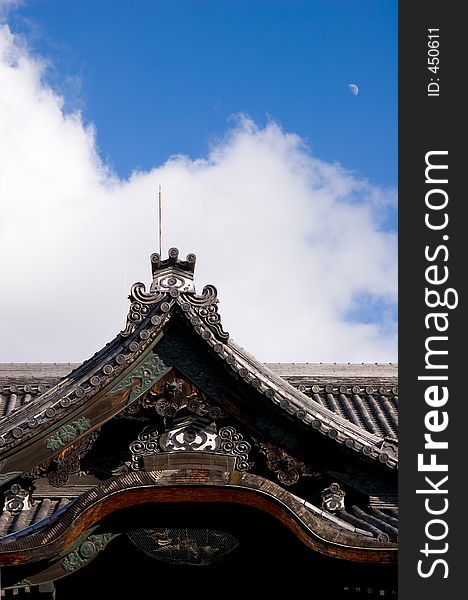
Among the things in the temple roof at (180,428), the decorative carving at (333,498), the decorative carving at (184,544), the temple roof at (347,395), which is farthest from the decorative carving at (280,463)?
the temple roof at (347,395)

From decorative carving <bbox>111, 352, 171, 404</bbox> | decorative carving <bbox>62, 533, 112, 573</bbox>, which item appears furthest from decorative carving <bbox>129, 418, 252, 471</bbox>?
decorative carving <bbox>62, 533, 112, 573</bbox>

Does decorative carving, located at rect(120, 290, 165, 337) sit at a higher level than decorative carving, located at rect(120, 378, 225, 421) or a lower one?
higher

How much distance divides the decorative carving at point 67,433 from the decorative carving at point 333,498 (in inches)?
95.7

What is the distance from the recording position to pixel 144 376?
8.52 m

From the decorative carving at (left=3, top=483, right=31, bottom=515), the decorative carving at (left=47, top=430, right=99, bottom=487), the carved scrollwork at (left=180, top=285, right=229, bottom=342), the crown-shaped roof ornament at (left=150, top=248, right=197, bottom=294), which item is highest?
the crown-shaped roof ornament at (left=150, top=248, right=197, bottom=294)

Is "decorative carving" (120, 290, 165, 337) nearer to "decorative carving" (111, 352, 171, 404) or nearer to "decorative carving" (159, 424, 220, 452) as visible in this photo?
"decorative carving" (111, 352, 171, 404)

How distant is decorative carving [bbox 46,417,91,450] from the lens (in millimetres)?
8305

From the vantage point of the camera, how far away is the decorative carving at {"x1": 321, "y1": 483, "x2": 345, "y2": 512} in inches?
340

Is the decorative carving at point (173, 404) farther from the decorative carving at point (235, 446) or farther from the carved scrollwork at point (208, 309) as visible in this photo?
the carved scrollwork at point (208, 309)

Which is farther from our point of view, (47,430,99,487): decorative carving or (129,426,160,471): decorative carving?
(47,430,99,487): decorative carving

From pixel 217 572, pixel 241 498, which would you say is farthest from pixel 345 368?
pixel 241 498

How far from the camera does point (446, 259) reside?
785cm

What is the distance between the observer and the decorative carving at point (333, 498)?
8641mm

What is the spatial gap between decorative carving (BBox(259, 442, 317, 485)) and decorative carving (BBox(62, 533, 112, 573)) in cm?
177
